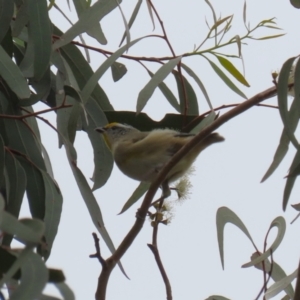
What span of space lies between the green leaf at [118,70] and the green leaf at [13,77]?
35.1 inches

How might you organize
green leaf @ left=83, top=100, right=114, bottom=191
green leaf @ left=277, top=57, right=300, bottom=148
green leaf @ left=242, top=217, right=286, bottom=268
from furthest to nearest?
1. green leaf @ left=83, top=100, right=114, bottom=191
2. green leaf @ left=242, top=217, right=286, bottom=268
3. green leaf @ left=277, top=57, right=300, bottom=148

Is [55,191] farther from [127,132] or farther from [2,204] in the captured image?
[2,204]

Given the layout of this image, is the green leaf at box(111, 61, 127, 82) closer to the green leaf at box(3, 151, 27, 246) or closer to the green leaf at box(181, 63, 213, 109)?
the green leaf at box(181, 63, 213, 109)

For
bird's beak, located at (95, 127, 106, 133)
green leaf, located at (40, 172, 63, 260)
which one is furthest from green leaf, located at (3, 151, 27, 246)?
bird's beak, located at (95, 127, 106, 133)

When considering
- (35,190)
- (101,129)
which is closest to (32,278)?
(35,190)

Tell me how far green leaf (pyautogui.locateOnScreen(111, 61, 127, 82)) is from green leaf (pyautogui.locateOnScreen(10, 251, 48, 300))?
1930 mm

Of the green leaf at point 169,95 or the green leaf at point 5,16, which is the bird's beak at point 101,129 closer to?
the green leaf at point 169,95

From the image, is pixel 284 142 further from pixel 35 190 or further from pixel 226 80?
pixel 35 190

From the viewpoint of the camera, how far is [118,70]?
335 cm

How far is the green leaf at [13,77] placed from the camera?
2455mm

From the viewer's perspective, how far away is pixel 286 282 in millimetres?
2406

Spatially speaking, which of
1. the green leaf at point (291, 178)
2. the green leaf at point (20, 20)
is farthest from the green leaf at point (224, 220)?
the green leaf at point (20, 20)

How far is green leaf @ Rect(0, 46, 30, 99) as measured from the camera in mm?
2455

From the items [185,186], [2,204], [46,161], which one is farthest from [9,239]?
[2,204]
